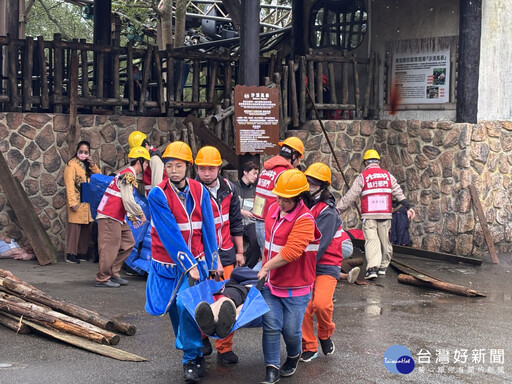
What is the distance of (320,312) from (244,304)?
3.17 feet

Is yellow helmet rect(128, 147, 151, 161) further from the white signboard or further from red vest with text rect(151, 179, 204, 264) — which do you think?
the white signboard

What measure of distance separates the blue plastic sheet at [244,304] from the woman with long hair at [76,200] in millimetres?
5845

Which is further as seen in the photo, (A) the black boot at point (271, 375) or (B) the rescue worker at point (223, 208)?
(B) the rescue worker at point (223, 208)

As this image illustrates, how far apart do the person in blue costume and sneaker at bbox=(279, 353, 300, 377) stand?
2.05 ft

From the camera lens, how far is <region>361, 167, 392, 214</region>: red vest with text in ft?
37.1

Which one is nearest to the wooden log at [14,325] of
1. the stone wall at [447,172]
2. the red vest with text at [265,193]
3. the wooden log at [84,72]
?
the red vest with text at [265,193]

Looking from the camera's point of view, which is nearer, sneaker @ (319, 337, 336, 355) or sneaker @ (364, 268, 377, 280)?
sneaker @ (319, 337, 336, 355)

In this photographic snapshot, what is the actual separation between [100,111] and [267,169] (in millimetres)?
4786

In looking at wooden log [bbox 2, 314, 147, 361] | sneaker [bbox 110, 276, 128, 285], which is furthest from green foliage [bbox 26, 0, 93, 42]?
wooden log [bbox 2, 314, 147, 361]

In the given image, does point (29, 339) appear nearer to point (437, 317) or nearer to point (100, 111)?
point (437, 317)

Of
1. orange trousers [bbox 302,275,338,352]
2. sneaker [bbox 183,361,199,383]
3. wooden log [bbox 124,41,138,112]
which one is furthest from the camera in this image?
wooden log [bbox 124,41,138,112]

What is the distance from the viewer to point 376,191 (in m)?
11.3

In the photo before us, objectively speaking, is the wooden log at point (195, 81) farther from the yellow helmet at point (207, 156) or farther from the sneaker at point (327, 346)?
the sneaker at point (327, 346)

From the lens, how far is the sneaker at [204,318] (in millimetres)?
6074
